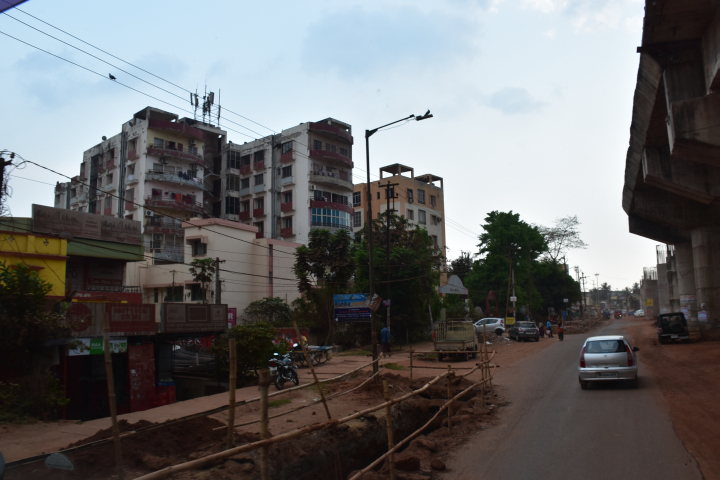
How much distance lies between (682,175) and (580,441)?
56.2ft

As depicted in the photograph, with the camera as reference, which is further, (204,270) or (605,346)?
(204,270)

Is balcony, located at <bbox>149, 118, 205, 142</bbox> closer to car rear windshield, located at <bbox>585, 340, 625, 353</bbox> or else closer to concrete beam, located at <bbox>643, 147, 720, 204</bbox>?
concrete beam, located at <bbox>643, 147, 720, 204</bbox>

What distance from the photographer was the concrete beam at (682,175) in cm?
2105

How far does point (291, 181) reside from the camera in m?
55.8

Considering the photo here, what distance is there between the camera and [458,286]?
141 ft

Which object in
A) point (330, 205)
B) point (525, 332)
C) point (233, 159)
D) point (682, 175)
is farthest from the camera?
point (233, 159)

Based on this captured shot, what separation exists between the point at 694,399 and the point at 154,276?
152ft

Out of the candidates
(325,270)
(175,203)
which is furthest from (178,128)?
(325,270)

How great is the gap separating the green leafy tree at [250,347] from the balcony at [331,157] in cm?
3915

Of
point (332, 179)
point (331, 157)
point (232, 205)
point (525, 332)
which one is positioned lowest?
point (525, 332)

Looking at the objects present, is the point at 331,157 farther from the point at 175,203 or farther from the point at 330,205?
the point at 175,203

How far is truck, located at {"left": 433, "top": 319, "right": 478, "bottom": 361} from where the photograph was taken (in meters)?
26.2

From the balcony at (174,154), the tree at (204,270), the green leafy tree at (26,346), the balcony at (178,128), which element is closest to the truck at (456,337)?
the green leafy tree at (26,346)

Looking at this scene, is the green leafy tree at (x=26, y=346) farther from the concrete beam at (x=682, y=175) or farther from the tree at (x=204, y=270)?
the tree at (x=204, y=270)
